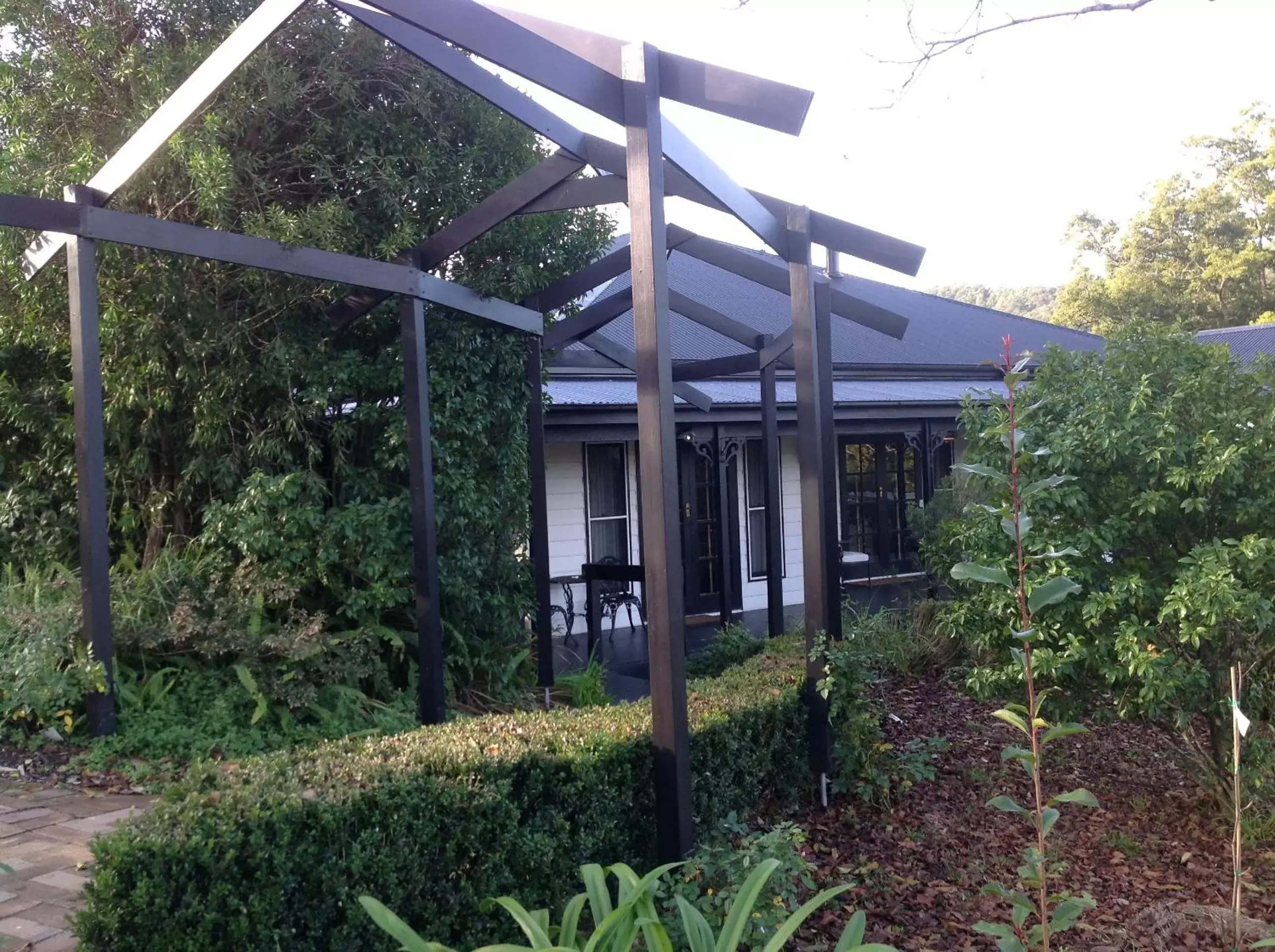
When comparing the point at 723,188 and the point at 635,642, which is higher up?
the point at 723,188

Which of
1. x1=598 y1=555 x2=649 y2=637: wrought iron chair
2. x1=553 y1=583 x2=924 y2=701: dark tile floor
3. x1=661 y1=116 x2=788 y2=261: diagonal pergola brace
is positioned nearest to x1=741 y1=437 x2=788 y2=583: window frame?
x1=553 y1=583 x2=924 y2=701: dark tile floor

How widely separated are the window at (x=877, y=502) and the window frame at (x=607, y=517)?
13.8 ft

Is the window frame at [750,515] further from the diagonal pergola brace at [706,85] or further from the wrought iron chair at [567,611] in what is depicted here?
the diagonal pergola brace at [706,85]

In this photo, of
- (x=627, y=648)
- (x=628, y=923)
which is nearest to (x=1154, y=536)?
(x=628, y=923)

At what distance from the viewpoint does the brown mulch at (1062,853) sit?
3928mm

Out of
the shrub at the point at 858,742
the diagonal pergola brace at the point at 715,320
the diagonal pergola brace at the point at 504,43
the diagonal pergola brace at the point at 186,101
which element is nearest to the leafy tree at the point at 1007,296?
the diagonal pergola brace at the point at 715,320

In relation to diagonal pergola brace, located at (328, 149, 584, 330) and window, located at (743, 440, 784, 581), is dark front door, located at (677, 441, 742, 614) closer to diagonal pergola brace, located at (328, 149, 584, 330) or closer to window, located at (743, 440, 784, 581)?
window, located at (743, 440, 784, 581)

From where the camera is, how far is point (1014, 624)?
15.3 feet

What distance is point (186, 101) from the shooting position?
4441 mm

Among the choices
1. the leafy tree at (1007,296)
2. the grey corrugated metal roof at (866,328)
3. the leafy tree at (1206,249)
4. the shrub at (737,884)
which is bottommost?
the shrub at (737,884)

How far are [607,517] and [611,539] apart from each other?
273mm

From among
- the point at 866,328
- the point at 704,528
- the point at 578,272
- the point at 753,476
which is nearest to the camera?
the point at 578,272

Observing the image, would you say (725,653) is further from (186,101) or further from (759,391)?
(759,391)

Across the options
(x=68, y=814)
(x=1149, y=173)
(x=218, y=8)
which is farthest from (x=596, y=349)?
(x=1149, y=173)
